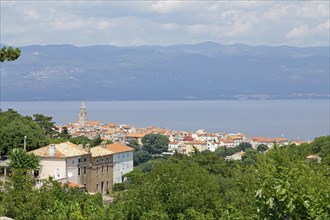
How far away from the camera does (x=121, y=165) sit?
5609 cm

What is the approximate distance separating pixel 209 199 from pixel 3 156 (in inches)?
1055

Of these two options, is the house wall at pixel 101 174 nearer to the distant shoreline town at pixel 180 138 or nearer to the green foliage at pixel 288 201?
the green foliage at pixel 288 201

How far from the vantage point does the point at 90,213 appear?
44.5 ft

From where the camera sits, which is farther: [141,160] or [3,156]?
[141,160]

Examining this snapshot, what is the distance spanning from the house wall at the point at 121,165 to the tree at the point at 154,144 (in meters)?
41.6

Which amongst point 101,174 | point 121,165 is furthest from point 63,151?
point 121,165

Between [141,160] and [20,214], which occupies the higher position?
[20,214]

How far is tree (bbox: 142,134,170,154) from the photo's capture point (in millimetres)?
101688

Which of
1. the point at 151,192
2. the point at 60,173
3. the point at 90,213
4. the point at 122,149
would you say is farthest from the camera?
the point at 122,149

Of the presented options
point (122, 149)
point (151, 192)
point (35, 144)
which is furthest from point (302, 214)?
point (122, 149)

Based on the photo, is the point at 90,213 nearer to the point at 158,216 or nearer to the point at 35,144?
the point at 158,216

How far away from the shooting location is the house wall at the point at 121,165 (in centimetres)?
5375

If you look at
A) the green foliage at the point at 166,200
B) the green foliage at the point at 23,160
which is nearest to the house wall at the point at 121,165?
the green foliage at the point at 23,160

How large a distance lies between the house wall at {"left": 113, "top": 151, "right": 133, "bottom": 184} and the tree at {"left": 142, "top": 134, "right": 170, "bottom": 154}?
1637 inches
